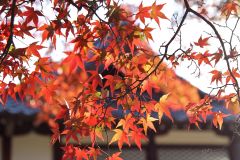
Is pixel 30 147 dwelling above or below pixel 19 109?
below

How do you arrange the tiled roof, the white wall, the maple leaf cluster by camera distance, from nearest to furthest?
the maple leaf cluster, the tiled roof, the white wall

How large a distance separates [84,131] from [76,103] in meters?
0.20

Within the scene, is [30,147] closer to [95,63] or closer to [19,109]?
[19,109]

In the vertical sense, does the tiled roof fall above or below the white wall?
above

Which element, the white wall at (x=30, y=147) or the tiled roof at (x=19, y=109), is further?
the white wall at (x=30, y=147)

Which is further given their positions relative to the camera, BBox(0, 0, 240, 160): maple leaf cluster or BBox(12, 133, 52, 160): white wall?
BBox(12, 133, 52, 160): white wall

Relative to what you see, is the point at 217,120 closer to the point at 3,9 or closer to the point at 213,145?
the point at 3,9

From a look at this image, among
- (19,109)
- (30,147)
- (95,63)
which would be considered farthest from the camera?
(30,147)

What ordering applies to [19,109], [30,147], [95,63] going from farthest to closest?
1. [30,147]
2. [19,109]
3. [95,63]

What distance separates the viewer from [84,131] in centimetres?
265

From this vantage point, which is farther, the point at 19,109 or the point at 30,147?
the point at 30,147

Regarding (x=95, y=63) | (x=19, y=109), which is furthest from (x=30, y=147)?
(x=95, y=63)

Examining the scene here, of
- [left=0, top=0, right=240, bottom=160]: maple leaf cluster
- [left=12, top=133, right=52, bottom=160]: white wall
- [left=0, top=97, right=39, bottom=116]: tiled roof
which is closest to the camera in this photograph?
[left=0, top=0, right=240, bottom=160]: maple leaf cluster

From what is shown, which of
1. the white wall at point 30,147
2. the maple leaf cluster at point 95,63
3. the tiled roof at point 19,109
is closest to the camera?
the maple leaf cluster at point 95,63
